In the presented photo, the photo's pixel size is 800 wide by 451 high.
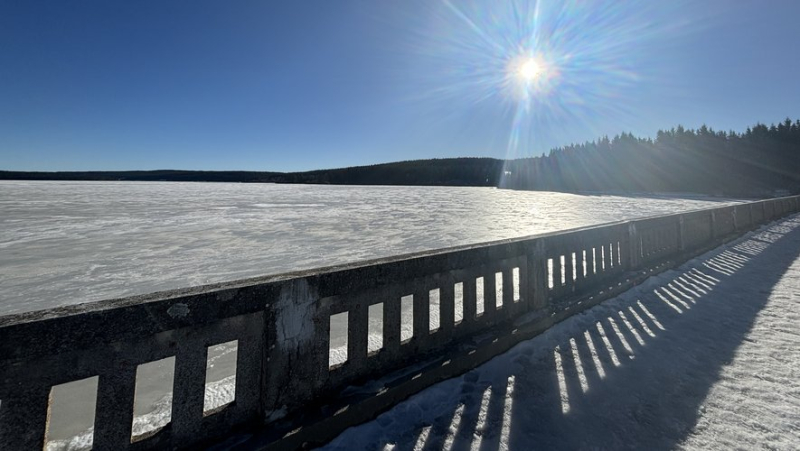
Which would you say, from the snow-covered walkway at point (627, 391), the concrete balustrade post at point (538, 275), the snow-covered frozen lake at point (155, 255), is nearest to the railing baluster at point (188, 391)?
the snow-covered walkway at point (627, 391)

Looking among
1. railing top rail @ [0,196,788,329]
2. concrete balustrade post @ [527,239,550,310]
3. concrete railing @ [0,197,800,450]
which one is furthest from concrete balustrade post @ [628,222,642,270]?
railing top rail @ [0,196,788,329]

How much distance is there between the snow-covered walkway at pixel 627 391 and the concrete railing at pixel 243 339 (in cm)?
43

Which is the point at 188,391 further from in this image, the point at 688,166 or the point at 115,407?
the point at 688,166

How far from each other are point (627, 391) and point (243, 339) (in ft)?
9.51

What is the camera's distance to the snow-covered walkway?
2.22m

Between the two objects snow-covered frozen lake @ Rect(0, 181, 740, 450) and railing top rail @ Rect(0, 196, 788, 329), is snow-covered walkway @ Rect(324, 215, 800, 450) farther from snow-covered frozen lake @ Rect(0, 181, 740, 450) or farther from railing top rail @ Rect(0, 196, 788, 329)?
snow-covered frozen lake @ Rect(0, 181, 740, 450)

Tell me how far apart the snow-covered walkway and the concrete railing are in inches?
16.9

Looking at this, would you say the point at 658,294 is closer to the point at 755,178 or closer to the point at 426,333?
the point at 426,333

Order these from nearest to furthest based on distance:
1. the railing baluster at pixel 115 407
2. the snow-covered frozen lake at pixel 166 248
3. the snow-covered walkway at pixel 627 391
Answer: the railing baluster at pixel 115 407, the snow-covered walkway at pixel 627 391, the snow-covered frozen lake at pixel 166 248

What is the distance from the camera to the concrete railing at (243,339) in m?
1.50

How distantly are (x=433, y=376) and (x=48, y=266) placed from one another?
8659 millimetres

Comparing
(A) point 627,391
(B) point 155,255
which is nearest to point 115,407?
(A) point 627,391

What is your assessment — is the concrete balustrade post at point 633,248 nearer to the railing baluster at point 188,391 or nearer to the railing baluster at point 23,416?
the railing baluster at point 188,391

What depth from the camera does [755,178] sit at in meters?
65.3
